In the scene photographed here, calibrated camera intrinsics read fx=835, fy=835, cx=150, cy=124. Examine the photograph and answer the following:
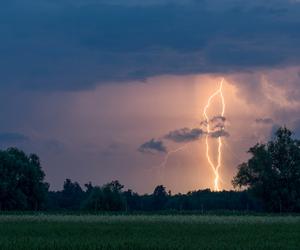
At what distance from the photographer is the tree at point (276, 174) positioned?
94.9 meters

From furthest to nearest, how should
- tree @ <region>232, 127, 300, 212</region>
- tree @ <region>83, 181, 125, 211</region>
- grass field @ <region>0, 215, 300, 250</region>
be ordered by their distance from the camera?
tree @ <region>83, 181, 125, 211</region>, tree @ <region>232, 127, 300, 212</region>, grass field @ <region>0, 215, 300, 250</region>

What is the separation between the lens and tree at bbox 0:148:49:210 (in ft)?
334

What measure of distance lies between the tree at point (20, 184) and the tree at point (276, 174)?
1027 inches

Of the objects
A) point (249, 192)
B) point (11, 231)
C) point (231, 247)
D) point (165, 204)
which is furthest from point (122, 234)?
point (165, 204)

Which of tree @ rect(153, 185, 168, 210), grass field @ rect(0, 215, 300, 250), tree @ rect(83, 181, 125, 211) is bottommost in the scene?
grass field @ rect(0, 215, 300, 250)

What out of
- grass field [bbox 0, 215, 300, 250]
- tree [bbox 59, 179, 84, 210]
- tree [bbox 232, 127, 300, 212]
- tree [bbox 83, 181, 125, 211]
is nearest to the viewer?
grass field [bbox 0, 215, 300, 250]

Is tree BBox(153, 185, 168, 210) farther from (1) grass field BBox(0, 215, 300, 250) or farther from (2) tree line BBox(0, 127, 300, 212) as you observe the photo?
(1) grass field BBox(0, 215, 300, 250)

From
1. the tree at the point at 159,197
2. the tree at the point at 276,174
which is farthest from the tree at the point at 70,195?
the tree at the point at 276,174

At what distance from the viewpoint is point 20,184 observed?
106625 mm

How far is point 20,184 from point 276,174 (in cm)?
3285

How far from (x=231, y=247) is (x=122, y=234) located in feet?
38.7

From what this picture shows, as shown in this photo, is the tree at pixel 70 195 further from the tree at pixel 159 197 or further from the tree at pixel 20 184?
the tree at pixel 20 184

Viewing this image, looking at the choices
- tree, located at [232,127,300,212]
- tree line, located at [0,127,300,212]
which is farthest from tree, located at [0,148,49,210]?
tree, located at [232,127,300,212]

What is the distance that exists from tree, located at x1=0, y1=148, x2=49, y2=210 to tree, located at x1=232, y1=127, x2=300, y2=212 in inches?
1027
